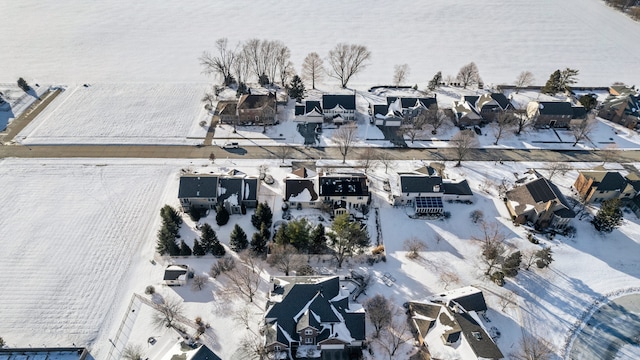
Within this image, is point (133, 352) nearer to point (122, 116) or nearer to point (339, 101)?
point (122, 116)

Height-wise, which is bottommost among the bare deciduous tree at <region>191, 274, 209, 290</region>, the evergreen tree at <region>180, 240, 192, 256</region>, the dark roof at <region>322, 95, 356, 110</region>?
the bare deciduous tree at <region>191, 274, 209, 290</region>

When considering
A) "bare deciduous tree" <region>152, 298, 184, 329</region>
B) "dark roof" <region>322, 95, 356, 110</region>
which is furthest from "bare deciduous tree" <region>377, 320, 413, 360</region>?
"dark roof" <region>322, 95, 356, 110</region>

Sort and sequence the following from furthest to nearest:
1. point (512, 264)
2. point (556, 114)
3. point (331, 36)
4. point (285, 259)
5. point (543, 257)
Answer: point (331, 36)
point (556, 114)
point (543, 257)
point (285, 259)
point (512, 264)

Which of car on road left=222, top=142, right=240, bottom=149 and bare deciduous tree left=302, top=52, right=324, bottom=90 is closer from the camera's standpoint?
car on road left=222, top=142, right=240, bottom=149

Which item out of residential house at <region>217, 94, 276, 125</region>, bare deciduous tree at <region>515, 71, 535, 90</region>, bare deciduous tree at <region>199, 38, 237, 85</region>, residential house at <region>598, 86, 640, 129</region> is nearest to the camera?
residential house at <region>217, 94, 276, 125</region>

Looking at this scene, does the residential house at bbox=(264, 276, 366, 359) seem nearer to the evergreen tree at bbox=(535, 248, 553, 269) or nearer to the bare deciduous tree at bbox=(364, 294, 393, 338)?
the bare deciduous tree at bbox=(364, 294, 393, 338)

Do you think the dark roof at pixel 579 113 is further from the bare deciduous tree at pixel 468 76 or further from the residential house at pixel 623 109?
the bare deciduous tree at pixel 468 76

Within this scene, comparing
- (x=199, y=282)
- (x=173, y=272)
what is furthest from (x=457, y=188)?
(x=173, y=272)

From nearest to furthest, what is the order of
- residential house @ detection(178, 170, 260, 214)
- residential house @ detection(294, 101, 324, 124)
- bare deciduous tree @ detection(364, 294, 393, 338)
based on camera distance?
bare deciduous tree @ detection(364, 294, 393, 338), residential house @ detection(178, 170, 260, 214), residential house @ detection(294, 101, 324, 124)

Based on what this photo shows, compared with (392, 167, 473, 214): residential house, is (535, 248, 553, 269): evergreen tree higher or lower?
lower
